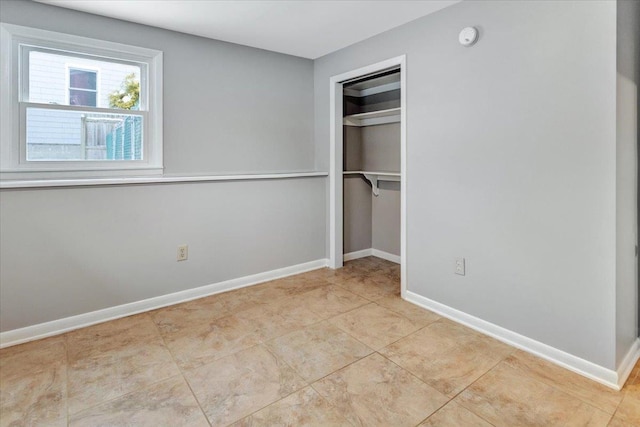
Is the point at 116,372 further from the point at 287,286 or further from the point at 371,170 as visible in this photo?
the point at 371,170

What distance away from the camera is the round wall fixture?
236 cm

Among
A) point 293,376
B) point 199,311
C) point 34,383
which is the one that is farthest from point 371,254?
point 34,383

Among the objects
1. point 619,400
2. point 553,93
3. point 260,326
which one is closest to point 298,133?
point 260,326

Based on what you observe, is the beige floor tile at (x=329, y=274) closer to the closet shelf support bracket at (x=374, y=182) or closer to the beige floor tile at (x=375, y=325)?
the beige floor tile at (x=375, y=325)

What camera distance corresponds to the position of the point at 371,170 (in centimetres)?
429

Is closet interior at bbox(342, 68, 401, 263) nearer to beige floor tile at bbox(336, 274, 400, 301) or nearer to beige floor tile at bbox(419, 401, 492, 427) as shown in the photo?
Answer: beige floor tile at bbox(336, 274, 400, 301)

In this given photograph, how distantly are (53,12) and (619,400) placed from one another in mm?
4028

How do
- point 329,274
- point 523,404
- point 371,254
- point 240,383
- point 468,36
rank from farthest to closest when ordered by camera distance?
point 371,254 < point 329,274 < point 468,36 < point 240,383 < point 523,404

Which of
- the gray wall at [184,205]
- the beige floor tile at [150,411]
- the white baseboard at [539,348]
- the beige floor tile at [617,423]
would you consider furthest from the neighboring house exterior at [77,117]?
the beige floor tile at [617,423]

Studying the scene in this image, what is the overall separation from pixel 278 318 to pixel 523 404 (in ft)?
5.29

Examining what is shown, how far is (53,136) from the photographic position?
2.57 metres

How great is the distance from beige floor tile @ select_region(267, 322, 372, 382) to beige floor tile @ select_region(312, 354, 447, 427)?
82 mm

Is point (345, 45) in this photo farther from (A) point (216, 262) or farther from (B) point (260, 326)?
(B) point (260, 326)

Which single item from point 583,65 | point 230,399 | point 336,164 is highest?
point 583,65
